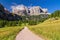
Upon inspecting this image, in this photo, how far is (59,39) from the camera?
17.8 metres
